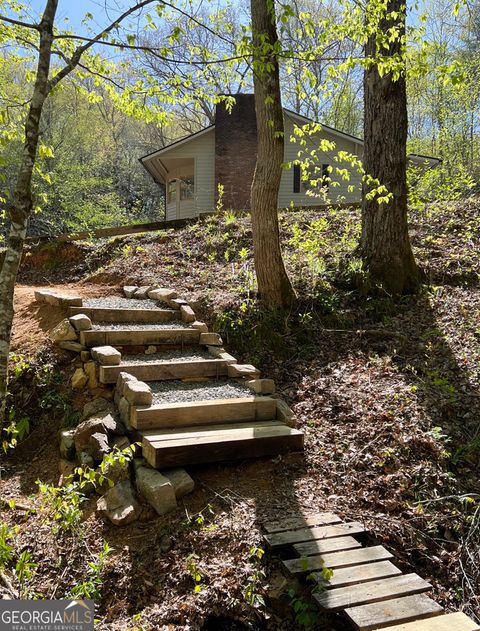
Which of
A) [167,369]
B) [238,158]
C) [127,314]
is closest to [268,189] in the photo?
[127,314]

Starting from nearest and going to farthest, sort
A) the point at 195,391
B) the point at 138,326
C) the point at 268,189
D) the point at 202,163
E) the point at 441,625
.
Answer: the point at 441,625 → the point at 195,391 → the point at 138,326 → the point at 268,189 → the point at 202,163

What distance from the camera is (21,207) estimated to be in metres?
2.90

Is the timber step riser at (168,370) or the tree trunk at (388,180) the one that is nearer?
the timber step riser at (168,370)

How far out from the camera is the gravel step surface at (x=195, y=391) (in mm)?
4430

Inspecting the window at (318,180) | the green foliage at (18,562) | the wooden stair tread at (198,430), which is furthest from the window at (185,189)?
the green foliage at (18,562)

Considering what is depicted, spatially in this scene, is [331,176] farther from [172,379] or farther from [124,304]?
[172,379]

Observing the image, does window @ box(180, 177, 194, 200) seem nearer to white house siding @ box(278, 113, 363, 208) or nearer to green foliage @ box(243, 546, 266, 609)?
white house siding @ box(278, 113, 363, 208)

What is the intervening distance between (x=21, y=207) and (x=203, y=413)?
217 cm

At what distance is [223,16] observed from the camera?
545 cm

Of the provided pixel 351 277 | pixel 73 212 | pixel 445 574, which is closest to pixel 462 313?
pixel 351 277

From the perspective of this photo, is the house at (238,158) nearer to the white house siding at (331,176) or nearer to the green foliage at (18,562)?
the white house siding at (331,176)

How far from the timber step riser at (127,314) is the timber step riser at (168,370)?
1.14 meters

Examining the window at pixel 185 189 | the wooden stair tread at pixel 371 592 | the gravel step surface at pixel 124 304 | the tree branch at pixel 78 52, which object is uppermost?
the window at pixel 185 189

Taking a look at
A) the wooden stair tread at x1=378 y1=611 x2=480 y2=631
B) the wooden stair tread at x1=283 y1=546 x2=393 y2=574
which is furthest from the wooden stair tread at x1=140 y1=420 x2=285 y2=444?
the wooden stair tread at x1=378 y1=611 x2=480 y2=631
